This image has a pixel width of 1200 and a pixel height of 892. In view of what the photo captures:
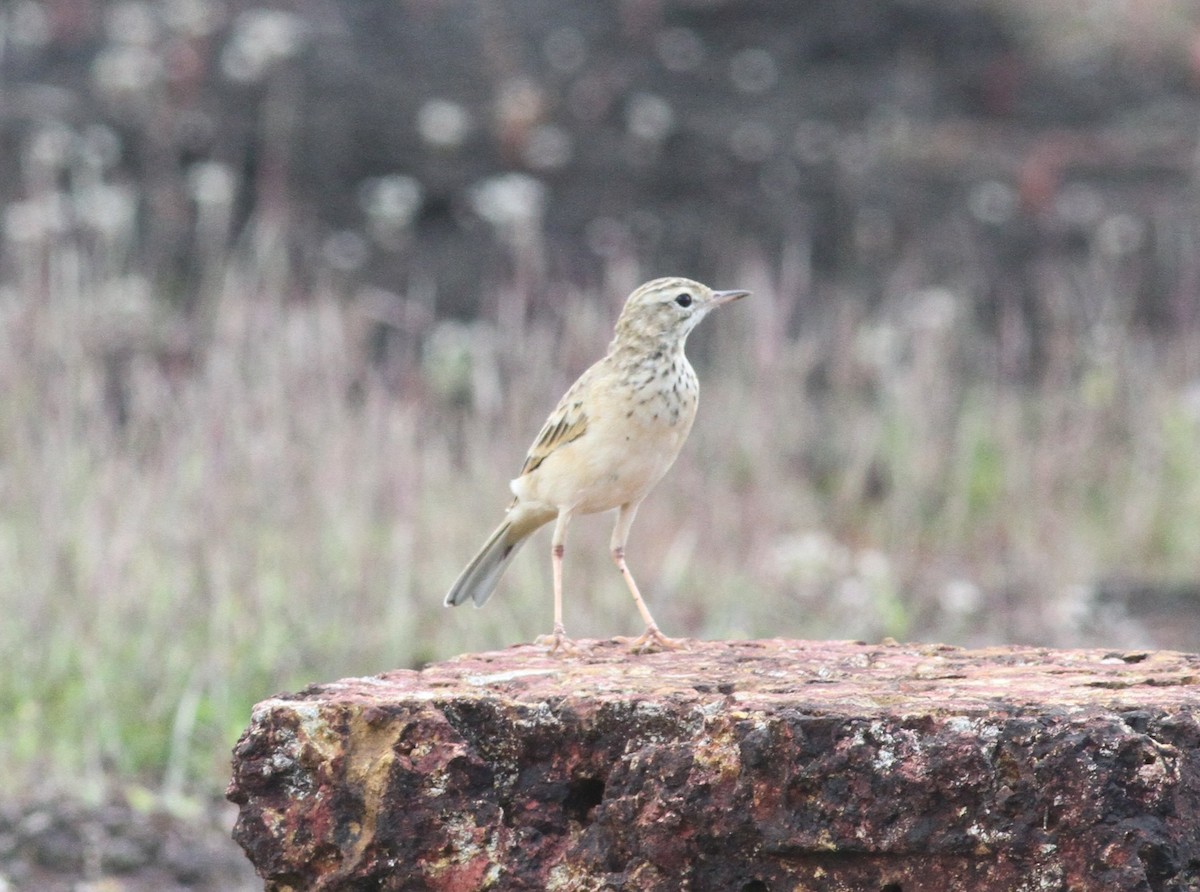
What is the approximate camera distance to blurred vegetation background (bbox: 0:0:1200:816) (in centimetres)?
708

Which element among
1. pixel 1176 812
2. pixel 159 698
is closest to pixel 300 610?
pixel 159 698

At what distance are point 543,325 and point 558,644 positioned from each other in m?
6.30

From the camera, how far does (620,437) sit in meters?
4.20

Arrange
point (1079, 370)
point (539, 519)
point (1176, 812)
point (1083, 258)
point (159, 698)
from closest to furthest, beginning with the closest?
point (1176, 812), point (539, 519), point (159, 698), point (1079, 370), point (1083, 258)

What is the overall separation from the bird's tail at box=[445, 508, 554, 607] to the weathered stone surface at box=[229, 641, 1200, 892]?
1056mm

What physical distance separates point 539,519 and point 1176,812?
1.98m

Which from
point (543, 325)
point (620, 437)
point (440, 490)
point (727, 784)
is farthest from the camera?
point (543, 325)

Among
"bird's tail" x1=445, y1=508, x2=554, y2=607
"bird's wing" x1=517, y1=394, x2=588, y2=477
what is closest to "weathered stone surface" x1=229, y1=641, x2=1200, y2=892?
"bird's wing" x1=517, y1=394, x2=588, y2=477

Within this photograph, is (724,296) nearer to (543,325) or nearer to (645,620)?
(645,620)

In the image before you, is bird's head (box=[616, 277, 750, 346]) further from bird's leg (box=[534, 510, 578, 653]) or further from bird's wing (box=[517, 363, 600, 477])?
bird's leg (box=[534, 510, 578, 653])

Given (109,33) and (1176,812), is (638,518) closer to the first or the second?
(1176,812)

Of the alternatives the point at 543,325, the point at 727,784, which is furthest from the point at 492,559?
the point at 543,325

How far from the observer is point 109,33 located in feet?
45.5

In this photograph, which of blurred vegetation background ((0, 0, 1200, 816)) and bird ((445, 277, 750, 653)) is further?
blurred vegetation background ((0, 0, 1200, 816))
